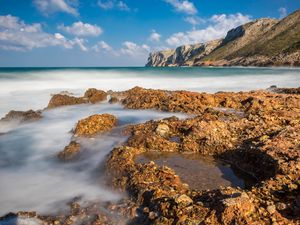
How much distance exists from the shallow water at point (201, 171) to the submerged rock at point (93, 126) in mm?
2345

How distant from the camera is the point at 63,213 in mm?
4723

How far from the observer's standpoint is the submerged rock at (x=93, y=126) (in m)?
8.76

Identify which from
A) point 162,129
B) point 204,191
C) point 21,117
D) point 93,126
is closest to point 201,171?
point 204,191

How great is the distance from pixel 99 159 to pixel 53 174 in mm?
938

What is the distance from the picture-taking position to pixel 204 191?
472 cm

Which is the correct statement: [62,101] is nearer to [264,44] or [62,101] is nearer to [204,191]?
[204,191]

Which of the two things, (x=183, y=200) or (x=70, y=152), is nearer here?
(x=183, y=200)

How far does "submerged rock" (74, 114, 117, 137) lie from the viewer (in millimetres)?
8758

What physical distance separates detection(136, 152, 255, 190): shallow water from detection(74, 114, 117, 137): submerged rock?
234cm

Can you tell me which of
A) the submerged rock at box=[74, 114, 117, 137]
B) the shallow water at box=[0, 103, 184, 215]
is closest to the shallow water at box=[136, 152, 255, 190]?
the shallow water at box=[0, 103, 184, 215]

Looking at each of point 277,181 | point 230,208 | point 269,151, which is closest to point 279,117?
point 269,151

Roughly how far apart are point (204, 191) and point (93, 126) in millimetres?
4782

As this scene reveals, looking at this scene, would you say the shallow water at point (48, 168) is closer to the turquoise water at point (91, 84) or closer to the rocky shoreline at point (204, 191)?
the rocky shoreline at point (204, 191)

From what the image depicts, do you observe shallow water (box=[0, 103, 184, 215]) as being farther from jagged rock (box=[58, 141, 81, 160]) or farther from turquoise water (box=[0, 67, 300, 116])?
turquoise water (box=[0, 67, 300, 116])
